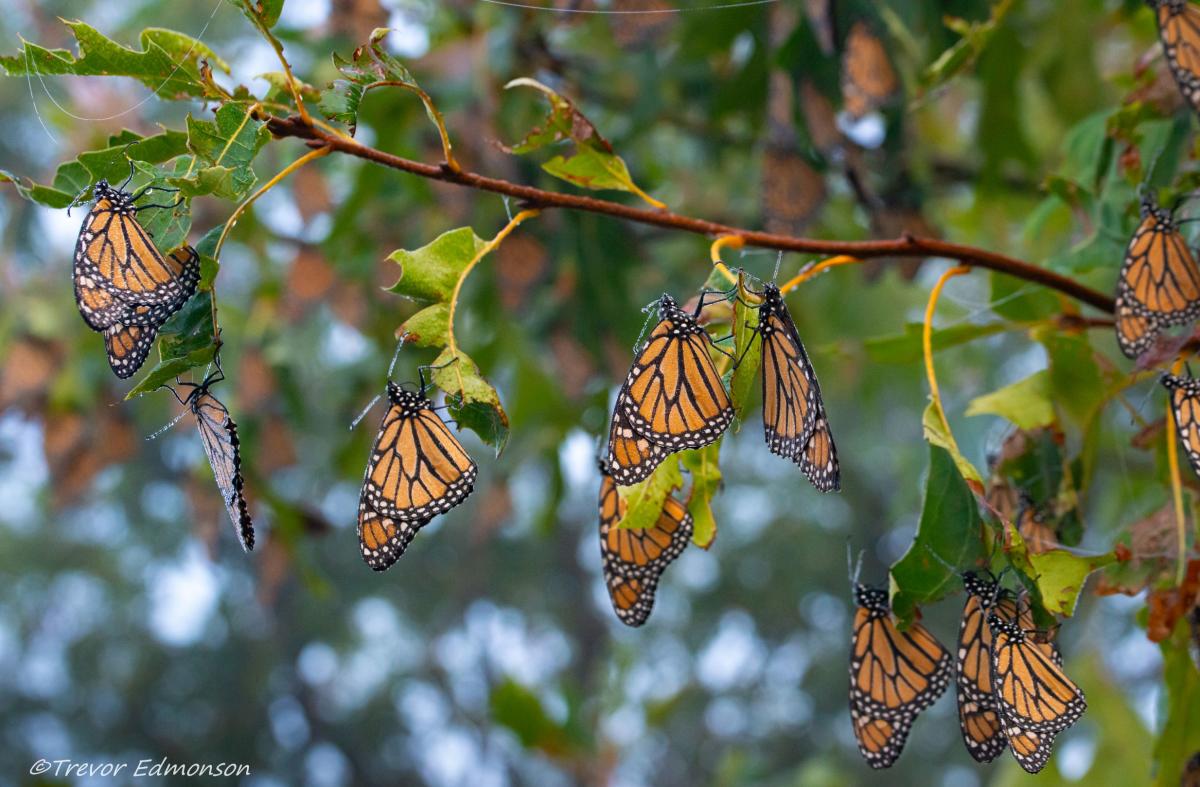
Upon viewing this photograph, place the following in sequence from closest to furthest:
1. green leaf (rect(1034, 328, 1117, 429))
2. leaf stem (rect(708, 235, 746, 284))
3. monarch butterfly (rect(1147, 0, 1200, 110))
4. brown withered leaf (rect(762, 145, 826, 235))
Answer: leaf stem (rect(708, 235, 746, 284)) → monarch butterfly (rect(1147, 0, 1200, 110)) → green leaf (rect(1034, 328, 1117, 429)) → brown withered leaf (rect(762, 145, 826, 235))

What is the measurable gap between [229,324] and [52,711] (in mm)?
7582

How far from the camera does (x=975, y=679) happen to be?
1419mm

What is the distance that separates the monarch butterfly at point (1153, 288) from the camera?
1.58 m

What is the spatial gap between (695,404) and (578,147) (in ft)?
1.43

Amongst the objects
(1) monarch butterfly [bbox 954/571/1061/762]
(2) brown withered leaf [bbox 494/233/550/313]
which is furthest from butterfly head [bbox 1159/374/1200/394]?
(2) brown withered leaf [bbox 494/233/550/313]

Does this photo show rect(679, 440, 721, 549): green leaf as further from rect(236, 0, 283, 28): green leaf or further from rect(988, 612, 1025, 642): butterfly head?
rect(236, 0, 283, 28): green leaf

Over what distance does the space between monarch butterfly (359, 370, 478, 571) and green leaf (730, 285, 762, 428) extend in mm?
344

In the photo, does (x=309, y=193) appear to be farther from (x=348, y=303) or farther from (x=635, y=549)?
(x=635, y=549)

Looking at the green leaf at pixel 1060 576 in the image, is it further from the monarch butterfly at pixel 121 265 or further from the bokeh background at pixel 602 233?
the monarch butterfly at pixel 121 265

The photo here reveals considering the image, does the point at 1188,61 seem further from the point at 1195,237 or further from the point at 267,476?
the point at 267,476

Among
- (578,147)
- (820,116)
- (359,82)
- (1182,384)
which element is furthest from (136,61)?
(820,116)

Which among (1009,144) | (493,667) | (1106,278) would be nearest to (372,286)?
(1009,144)

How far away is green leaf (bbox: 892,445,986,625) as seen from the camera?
1.45 meters

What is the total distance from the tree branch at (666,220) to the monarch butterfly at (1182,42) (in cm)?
32
